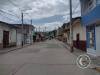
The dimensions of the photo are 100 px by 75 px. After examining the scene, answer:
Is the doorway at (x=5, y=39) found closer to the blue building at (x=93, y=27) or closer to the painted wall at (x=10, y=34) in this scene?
the painted wall at (x=10, y=34)

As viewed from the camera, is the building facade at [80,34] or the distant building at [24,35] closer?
the building facade at [80,34]

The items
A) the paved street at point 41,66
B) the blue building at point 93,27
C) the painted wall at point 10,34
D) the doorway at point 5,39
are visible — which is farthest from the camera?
the doorway at point 5,39

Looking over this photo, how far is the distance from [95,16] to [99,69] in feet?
20.6

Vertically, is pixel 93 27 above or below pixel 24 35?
above

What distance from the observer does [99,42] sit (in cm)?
1755

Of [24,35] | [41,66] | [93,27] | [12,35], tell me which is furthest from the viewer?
[24,35]

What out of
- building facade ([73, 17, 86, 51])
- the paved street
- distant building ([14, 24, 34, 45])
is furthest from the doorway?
the paved street

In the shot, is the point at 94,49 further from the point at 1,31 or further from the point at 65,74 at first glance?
the point at 1,31

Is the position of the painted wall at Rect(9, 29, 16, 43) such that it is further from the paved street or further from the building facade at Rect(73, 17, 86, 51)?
the paved street

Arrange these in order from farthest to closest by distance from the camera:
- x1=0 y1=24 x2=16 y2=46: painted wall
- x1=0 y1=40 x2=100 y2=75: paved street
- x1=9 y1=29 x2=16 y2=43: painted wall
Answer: x1=9 y1=29 x2=16 y2=43: painted wall → x1=0 y1=24 x2=16 y2=46: painted wall → x1=0 y1=40 x2=100 y2=75: paved street

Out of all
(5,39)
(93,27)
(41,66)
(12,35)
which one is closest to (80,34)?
(93,27)

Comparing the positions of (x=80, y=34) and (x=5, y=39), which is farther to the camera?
(x=5, y=39)

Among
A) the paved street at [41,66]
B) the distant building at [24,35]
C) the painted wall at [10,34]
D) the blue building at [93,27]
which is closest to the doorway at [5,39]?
the painted wall at [10,34]

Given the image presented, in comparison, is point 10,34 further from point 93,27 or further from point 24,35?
point 93,27
